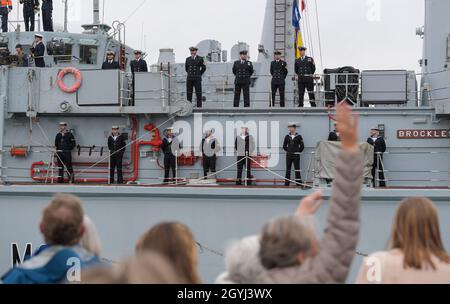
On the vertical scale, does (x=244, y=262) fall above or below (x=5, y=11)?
below

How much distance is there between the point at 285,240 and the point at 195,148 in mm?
9677

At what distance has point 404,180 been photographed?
1228cm

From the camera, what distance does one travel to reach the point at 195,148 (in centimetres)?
1285

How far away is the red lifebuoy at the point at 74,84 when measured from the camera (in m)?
13.0

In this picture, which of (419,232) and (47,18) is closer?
(419,232)

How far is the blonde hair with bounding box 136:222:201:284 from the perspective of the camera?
312 cm

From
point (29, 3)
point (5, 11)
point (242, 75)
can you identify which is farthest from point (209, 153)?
point (5, 11)

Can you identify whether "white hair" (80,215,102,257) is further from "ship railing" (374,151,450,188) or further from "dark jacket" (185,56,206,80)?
"dark jacket" (185,56,206,80)

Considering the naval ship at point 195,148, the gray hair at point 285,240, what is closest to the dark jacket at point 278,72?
the naval ship at point 195,148

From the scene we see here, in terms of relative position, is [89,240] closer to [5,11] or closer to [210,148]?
[210,148]

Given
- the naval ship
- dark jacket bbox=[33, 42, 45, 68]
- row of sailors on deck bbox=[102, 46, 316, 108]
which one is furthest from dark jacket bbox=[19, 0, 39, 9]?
row of sailors on deck bbox=[102, 46, 316, 108]
